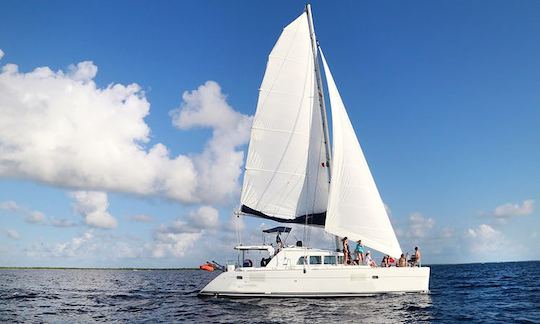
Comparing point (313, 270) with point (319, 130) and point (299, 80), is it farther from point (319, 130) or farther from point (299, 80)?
point (299, 80)

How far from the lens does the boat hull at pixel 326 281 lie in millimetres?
26891

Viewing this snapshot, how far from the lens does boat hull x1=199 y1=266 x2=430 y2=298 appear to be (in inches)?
1059

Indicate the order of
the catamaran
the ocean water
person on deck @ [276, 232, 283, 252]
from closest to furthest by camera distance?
the ocean water
the catamaran
person on deck @ [276, 232, 283, 252]

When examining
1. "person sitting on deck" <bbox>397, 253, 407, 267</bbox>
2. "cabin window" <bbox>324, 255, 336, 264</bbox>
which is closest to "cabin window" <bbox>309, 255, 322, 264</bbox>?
"cabin window" <bbox>324, 255, 336, 264</bbox>

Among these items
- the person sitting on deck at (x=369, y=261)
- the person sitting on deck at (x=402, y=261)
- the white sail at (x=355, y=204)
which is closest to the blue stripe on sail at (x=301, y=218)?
the white sail at (x=355, y=204)

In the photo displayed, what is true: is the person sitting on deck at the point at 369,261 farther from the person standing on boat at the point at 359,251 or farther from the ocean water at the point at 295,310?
the ocean water at the point at 295,310

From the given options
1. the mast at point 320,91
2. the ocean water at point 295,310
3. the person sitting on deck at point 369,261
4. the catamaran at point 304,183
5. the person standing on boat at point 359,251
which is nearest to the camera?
the ocean water at point 295,310

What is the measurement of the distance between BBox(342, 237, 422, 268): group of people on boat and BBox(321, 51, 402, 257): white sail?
40 cm

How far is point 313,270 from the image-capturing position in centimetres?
2698

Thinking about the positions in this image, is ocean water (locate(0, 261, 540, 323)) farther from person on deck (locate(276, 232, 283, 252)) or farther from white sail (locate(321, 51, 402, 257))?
white sail (locate(321, 51, 402, 257))

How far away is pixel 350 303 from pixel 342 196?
613 centimetres

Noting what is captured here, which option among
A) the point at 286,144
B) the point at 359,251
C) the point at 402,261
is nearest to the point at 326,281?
the point at 359,251

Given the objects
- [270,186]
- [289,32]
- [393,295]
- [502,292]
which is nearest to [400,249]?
[393,295]

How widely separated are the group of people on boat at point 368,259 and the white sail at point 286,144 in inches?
114
